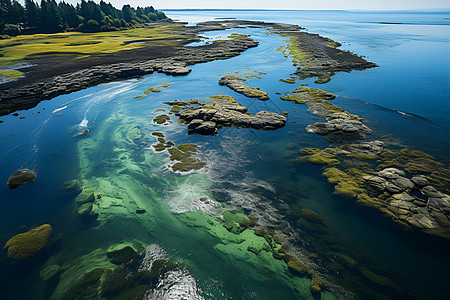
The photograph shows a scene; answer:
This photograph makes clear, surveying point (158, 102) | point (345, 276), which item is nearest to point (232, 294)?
point (345, 276)

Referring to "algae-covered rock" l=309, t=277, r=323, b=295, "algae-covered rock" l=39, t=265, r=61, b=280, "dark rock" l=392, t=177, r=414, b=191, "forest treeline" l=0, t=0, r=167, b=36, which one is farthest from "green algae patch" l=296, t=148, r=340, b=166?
"forest treeline" l=0, t=0, r=167, b=36

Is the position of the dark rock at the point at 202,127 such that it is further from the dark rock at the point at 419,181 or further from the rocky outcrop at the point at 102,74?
the rocky outcrop at the point at 102,74

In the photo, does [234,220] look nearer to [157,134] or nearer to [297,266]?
[297,266]

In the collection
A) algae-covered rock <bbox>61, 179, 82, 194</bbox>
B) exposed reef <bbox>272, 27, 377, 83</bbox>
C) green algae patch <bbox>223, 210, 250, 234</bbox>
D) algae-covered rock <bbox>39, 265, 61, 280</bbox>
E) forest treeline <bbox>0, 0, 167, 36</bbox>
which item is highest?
forest treeline <bbox>0, 0, 167, 36</bbox>

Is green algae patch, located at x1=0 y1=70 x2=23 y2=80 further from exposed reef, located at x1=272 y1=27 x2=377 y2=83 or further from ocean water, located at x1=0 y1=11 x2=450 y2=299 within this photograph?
exposed reef, located at x1=272 y1=27 x2=377 y2=83

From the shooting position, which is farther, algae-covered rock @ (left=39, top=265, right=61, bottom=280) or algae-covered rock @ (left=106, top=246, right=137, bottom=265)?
algae-covered rock @ (left=106, top=246, right=137, bottom=265)
